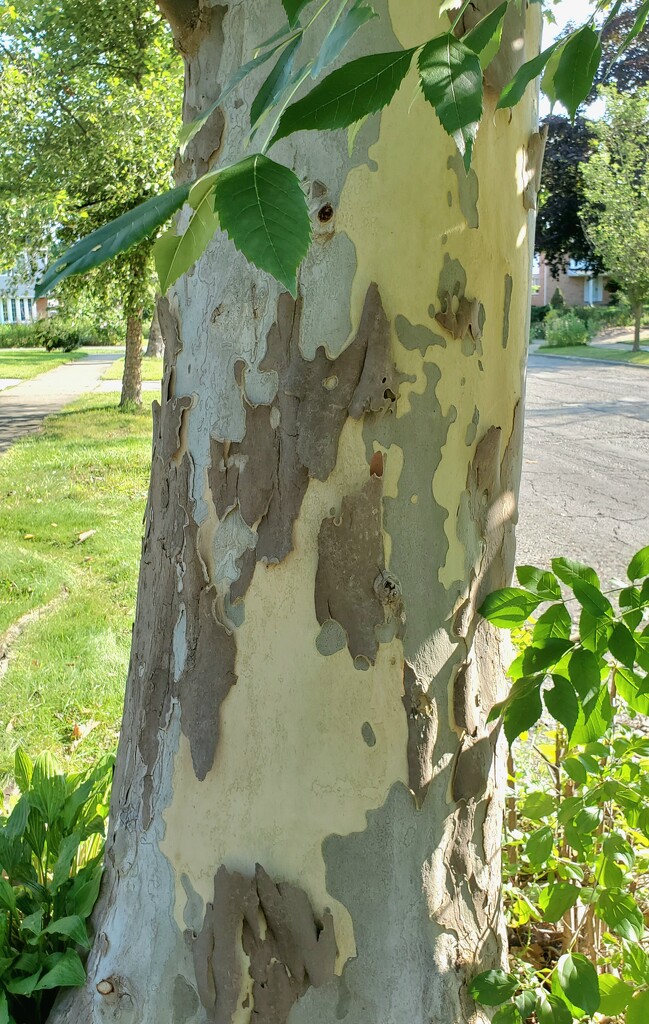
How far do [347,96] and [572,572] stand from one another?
1022 mm

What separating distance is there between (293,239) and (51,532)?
6239mm

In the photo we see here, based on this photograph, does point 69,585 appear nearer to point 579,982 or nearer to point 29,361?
point 579,982

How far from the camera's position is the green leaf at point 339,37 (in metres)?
0.65

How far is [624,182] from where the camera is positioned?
22.1m

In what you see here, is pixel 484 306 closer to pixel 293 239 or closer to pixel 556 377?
pixel 293 239

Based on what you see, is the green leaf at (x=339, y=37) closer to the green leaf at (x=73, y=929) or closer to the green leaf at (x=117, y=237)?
the green leaf at (x=117, y=237)

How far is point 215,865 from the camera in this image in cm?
150

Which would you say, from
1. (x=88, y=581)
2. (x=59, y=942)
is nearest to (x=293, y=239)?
(x=59, y=942)

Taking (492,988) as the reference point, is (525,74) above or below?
above

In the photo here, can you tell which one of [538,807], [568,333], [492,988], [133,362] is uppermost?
[568,333]

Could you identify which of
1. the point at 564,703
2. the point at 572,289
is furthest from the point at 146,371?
the point at 572,289

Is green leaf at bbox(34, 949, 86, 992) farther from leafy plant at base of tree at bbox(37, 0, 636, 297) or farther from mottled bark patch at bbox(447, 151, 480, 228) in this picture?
mottled bark patch at bbox(447, 151, 480, 228)

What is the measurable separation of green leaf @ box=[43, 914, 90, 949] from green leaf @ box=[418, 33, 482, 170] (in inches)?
66.1

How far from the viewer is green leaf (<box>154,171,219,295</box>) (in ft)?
2.01
